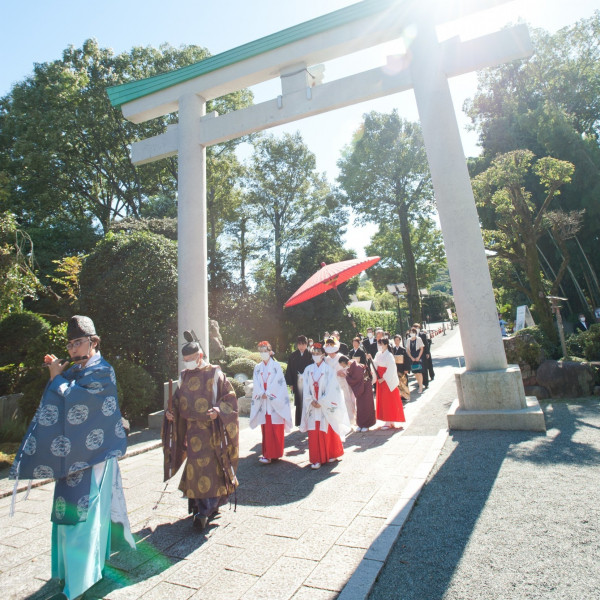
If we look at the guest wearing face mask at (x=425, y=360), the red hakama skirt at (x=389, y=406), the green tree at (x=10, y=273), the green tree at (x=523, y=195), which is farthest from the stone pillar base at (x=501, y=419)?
the green tree at (x=10, y=273)

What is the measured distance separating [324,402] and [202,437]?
2038mm

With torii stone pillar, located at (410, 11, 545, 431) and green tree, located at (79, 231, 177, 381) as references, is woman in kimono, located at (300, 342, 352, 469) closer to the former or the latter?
torii stone pillar, located at (410, 11, 545, 431)

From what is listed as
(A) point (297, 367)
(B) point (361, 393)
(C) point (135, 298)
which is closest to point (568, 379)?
(B) point (361, 393)

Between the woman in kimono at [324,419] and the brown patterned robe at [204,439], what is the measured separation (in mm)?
1724

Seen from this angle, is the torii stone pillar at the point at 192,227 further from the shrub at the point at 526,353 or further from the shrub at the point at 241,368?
the shrub at the point at 526,353

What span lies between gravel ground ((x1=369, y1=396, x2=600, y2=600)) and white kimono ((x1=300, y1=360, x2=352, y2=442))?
1.45 meters

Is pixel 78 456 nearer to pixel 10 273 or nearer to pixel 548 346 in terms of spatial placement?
A: pixel 10 273

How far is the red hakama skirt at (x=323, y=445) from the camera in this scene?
521cm

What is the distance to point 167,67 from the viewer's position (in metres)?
19.9

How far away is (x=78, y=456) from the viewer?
263 centimetres

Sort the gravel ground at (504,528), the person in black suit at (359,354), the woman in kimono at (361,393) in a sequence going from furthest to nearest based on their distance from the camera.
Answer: the person in black suit at (359,354)
the woman in kimono at (361,393)
the gravel ground at (504,528)

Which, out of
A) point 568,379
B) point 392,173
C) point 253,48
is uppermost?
point 392,173

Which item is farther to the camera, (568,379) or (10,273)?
(568,379)

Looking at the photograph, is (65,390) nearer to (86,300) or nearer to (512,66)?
(86,300)
